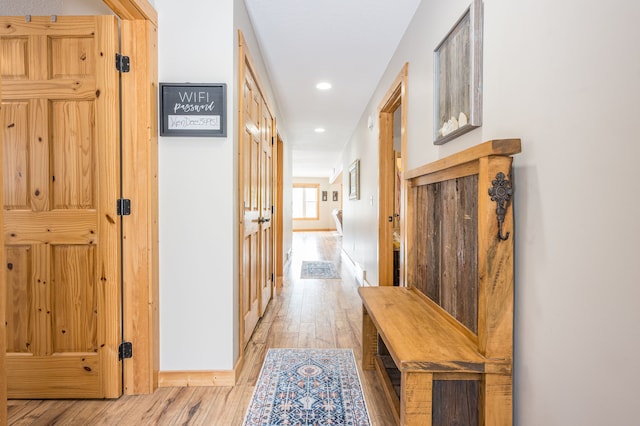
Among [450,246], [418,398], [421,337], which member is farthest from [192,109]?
[418,398]

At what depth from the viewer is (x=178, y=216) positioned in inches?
78.0

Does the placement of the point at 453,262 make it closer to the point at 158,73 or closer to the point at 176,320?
the point at 176,320

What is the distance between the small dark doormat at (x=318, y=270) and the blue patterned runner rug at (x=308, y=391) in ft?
8.82

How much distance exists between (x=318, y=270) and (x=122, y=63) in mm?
4262

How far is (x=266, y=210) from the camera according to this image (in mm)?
3434

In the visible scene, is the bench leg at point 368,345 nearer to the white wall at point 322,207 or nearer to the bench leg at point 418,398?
the bench leg at point 418,398

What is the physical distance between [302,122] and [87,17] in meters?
3.68

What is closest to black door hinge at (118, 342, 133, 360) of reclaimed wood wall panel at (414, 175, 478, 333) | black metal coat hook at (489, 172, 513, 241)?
reclaimed wood wall panel at (414, 175, 478, 333)

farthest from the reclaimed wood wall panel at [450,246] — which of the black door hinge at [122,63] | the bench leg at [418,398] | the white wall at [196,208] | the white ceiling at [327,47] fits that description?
the black door hinge at [122,63]

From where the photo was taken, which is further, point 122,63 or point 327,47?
point 327,47

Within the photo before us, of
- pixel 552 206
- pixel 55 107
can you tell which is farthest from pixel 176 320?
pixel 552 206

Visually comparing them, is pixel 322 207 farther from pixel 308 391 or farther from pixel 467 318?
pixel 467 318

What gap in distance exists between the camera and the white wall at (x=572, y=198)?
2.60 feet

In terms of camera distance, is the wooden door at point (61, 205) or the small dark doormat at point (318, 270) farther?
the small dark doormat at point (318, 270)
